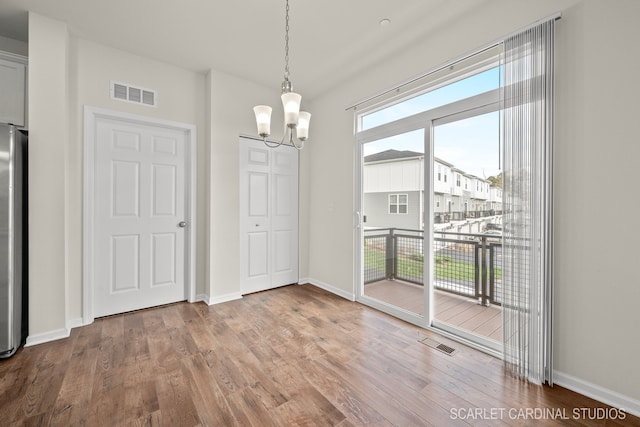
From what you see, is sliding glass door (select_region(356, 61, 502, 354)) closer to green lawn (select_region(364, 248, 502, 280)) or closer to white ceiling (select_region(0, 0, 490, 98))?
green lawn (select_region(364, 248, 502, 280))

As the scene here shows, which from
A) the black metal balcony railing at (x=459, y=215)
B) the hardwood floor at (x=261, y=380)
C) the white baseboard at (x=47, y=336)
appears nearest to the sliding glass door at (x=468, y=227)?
the black metal balcony railing at (x=459, y=215)

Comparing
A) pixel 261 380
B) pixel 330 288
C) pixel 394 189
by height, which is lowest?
pixel 261 380

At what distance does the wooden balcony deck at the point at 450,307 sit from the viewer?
238cm

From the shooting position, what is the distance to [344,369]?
2047mm

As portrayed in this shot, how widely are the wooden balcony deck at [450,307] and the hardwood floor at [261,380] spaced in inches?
9.1

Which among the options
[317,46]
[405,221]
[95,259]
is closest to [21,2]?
[95,259]

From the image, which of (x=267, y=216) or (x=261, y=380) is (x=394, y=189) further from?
(x=261, y=380)

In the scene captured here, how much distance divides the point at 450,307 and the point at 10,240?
12.7ft

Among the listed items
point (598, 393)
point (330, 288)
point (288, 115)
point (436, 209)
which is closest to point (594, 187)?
point (436, 209)

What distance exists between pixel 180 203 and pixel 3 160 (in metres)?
1.50

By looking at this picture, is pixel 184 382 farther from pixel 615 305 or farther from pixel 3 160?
pixel 615 305

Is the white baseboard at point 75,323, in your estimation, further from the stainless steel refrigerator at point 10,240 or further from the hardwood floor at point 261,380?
the stainless steel refrigerator at point 10,240

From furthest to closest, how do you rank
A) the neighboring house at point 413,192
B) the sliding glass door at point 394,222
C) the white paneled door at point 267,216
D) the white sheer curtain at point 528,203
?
the white paneled door at point 267,216, the sliding glass door at point 394,222, the neighboring house at point 413,192, the white sheer curtain at point 528,203

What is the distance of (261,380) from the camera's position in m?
1.92
